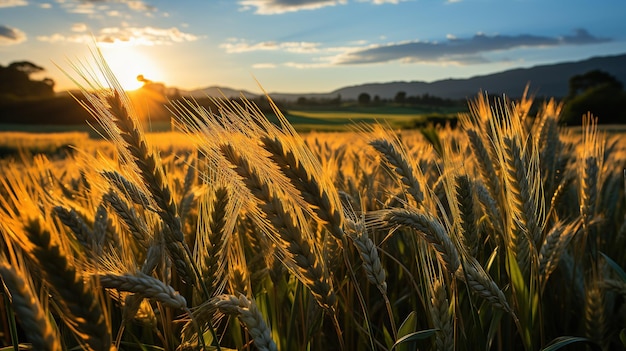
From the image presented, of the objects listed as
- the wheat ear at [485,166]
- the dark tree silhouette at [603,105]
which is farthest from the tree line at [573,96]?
the wheat ear at [485,166]

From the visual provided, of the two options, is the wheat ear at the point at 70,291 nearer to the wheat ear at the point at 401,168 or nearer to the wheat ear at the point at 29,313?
the wheat ear at the point at 29,313

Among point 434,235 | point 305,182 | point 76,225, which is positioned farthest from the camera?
point 76,225

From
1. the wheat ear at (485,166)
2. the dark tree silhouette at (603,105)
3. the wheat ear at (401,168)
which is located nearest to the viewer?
the wheat ear at (401,168)

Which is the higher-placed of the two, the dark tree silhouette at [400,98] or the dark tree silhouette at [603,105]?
the dark tree silhouette at [400,98]

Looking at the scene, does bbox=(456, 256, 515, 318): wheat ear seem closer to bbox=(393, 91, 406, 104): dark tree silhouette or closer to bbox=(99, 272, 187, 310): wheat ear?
bbox=(99, 272, 187, 310): wheat ear

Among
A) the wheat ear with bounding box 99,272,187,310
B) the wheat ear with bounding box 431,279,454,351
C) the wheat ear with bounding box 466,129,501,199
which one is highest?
the wheat ear with bounding box 466,129,501,199

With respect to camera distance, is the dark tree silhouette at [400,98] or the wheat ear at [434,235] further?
the dark tree silhouette at [400,98]

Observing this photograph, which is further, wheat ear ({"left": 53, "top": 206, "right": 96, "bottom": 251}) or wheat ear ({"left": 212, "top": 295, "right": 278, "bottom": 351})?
wheat ear ({"left": 53, "top": 206, "right": 96, "bottom": 251})

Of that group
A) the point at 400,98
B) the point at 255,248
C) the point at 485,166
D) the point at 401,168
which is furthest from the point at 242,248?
the point at 400,98

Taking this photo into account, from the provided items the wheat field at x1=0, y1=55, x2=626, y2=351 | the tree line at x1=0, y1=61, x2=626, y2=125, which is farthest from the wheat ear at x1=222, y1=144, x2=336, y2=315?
the tree line at x1=0, y1=61, x2=626, y2=125

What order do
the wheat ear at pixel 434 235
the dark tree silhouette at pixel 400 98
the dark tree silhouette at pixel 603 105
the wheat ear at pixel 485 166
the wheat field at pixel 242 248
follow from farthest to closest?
1. the dark tree silhouette at pixel 400 98
2. the dark tree silhouette at pixel 603 105
3. the wheat ear at pixel 485 166
4. the wheat ear at pixel 434 235
5. the wheat field at pixel 242 248

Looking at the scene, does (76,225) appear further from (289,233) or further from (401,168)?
(401,168)

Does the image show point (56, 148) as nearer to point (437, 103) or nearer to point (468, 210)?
point (468, 210)

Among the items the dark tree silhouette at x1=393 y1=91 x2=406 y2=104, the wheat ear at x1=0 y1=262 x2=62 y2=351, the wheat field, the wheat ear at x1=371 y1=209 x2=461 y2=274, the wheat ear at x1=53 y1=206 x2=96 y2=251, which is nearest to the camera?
the wheat ear at x1=0 y1=262 x2=62 y2=351
